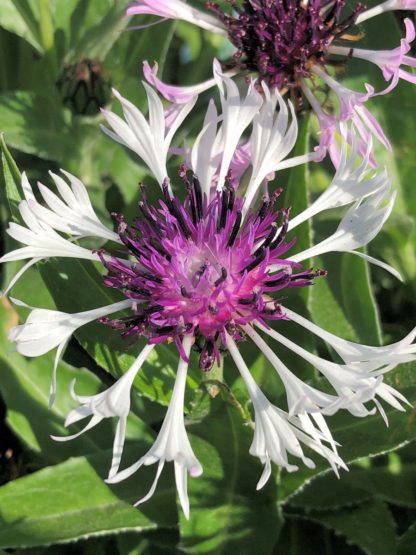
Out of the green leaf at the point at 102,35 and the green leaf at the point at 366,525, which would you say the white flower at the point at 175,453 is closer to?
the green leaf at the point at 366,525

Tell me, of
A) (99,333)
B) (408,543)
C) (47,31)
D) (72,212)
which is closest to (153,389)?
(99,333)

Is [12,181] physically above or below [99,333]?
above

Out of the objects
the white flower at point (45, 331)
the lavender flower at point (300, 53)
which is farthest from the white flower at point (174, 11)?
the white flower at point (45, 331)

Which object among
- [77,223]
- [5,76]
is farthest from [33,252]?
[5,76]

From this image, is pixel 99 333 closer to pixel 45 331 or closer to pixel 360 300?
pixel 45 331

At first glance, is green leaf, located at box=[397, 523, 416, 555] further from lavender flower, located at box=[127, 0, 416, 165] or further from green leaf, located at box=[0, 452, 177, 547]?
lavender flower, located at box=[127, 0, 416, 165]

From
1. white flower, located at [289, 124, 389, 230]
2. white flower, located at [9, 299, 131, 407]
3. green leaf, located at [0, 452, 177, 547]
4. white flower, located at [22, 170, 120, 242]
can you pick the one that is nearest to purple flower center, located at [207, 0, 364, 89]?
white flower, located at [289, 124, 389, 230]
